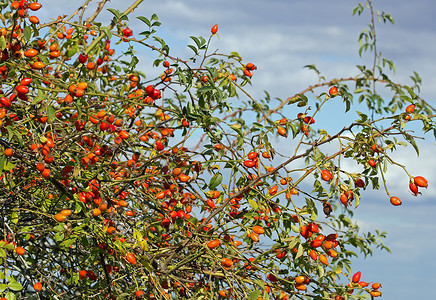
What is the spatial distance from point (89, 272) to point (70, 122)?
33.6 inches

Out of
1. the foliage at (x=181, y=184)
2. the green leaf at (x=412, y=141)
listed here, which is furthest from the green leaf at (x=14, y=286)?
the green leaf at (x=412, y=141)

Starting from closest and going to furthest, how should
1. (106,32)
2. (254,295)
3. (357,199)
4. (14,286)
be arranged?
(254,295) → (357,199) → (14,286) → (106,32)

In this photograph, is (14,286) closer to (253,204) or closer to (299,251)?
(253,204)

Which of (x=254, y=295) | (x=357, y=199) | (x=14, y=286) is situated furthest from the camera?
(x=14, y=286)

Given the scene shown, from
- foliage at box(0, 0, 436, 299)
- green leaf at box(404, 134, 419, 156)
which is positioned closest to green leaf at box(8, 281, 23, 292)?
foliage at box(0, 0, 436, 299)

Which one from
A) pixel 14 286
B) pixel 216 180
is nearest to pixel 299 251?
pixel 216 180

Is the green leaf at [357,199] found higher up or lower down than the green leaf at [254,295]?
higher up

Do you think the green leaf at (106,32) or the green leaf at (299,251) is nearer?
the green leaf at (299,251)

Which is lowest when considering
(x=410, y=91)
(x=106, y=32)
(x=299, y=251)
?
(x=299, y=251)

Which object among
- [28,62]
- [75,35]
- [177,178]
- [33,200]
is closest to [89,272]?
[33,200]

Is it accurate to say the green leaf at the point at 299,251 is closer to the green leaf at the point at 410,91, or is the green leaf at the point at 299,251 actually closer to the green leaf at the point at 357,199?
the green leaf at the point at 357,199

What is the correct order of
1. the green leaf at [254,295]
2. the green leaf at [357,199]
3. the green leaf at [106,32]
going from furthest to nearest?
the green leaf at [106,32]
the green leaf at [357,199]
the green leaf at [254,295]

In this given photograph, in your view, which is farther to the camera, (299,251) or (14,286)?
(14,286)

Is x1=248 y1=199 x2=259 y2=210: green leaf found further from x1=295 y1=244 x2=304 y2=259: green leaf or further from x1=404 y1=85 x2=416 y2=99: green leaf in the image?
x1=404 y1=85 x2=416 y2=99: green leaf
